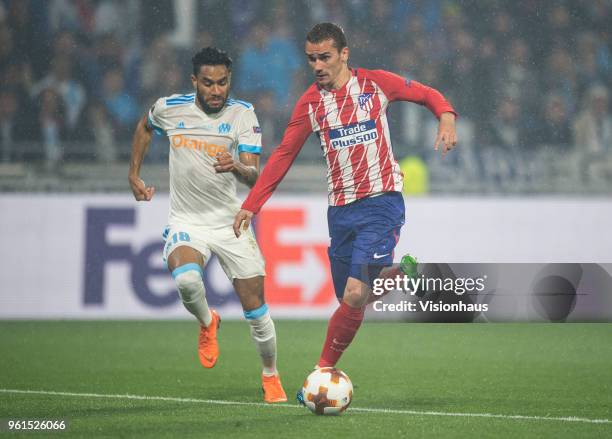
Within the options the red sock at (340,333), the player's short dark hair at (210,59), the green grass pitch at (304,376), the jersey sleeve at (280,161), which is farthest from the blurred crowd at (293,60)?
the red sock at (340,333)

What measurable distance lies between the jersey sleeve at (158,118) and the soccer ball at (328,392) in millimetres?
1951

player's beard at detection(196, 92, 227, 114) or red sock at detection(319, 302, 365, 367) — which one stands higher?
player's beard at detection(196, 92, 227, 114)

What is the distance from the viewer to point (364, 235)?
6391 mm

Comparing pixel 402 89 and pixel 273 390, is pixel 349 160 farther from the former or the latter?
pixel 273 390

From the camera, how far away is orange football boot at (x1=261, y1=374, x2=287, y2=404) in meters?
6.63

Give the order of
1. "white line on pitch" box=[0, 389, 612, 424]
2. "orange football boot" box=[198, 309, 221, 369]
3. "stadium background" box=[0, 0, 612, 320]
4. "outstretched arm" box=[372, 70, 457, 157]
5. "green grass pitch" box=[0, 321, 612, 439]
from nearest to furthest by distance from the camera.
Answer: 1. "green grass pitch" box=[0, 321, 612, 439]
2. "white line on pitch" box=[0, 389, 612, 424]
3. "outstretched arm" box=[372, 70, 457, 157]
4. "orange football boot" box=[198, 309, 221, 369]
5. "stadium background" box=[0, 0, 612, 320]

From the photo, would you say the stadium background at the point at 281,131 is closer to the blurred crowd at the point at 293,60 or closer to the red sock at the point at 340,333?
the blurred crowd at the point at 293,60

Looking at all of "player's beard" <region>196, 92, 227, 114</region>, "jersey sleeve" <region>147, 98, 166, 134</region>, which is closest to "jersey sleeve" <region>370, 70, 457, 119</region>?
"player's beard" <region>196, 92, 227, 114</region>

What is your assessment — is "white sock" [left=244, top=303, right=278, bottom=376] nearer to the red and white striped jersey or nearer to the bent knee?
the bent knee

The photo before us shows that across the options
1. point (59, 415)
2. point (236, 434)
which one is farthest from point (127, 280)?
point (236, 434)

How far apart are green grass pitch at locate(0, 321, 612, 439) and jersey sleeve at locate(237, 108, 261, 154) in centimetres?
143

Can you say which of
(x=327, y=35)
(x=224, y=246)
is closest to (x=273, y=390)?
(x=224, y=246)

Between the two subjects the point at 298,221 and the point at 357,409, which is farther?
the point at 298,221

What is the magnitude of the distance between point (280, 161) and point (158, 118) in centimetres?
103
